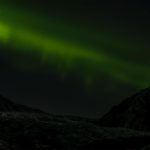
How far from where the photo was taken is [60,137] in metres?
35.8

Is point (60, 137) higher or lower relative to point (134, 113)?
higher

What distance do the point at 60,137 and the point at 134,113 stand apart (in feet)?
428

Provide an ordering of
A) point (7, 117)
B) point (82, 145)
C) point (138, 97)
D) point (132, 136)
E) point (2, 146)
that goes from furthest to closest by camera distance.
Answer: point (138, 97) → point (7, 117) → point (132, 136) → point (82, 145) → point (2, 146)

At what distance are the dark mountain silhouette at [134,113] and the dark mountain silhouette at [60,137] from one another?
365 feet

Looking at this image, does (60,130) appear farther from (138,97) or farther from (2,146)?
(138,97)

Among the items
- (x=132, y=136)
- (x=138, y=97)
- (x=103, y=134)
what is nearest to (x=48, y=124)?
(x=103, y=134)

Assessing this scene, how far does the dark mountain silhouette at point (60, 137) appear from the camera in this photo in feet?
112

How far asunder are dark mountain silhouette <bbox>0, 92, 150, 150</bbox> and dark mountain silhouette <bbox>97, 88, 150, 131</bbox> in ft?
365

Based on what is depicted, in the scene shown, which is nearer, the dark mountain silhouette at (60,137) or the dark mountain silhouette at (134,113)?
the dark mountain silhouette at (60,137)

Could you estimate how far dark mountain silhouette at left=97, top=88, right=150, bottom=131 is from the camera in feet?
504

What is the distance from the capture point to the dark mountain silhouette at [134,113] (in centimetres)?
15357

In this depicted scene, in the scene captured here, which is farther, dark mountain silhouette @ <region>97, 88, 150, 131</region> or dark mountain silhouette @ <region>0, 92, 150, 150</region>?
dark mountain silhouette @ <region>97, 88, 150, 131</region>

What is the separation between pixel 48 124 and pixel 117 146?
7303mm

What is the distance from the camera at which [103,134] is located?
123ft
